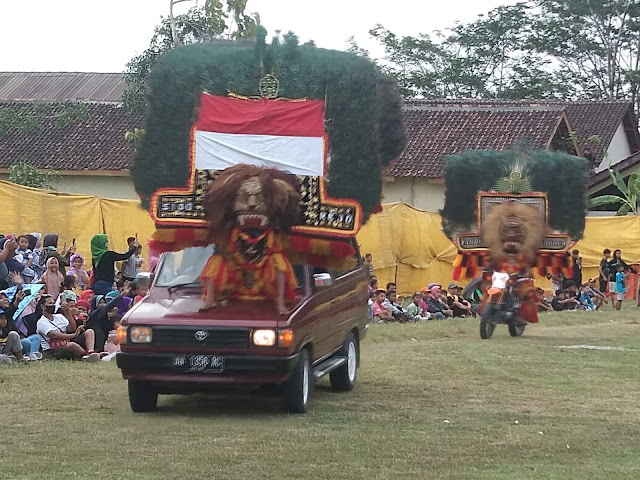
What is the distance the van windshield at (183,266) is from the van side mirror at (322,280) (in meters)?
1.04

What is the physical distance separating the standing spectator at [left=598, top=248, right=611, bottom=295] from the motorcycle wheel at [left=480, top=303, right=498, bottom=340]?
1000 cm

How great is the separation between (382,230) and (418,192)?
39.7 ft

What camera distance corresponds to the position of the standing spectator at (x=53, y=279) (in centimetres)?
1525

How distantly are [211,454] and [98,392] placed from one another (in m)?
3.57

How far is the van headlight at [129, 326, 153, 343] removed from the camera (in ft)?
33.3

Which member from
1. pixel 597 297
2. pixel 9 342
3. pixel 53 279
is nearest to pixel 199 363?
pixel 9 342

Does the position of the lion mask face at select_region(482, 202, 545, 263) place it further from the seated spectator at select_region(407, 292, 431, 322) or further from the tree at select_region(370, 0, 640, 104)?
the tree at select_region(370, 0, 640, 104)

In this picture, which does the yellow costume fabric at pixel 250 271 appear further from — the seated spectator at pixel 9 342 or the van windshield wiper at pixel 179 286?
the seated spectator at pixel 9 342

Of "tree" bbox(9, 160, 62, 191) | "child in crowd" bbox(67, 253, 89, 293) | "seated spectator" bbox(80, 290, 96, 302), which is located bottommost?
"seated spectator" bbox(80, 290, 96, 302)

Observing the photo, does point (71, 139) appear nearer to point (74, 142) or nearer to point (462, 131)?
point (74, 142)

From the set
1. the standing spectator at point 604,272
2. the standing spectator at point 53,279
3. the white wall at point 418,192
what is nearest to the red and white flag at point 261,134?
the standing spectator at point 53,279

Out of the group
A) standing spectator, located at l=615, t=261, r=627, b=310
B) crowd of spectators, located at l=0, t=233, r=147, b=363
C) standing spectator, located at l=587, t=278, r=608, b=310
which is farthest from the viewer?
standing spectator, located at l=587, t=278, r=608, b=310

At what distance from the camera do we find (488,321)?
18.2 meters

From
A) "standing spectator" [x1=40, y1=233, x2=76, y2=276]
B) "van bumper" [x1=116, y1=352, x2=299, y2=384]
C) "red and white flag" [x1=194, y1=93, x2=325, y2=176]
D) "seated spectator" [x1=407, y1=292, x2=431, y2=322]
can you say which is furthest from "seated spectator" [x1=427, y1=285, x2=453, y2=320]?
"van bumper" [x1=116, y1=352, x2=299, y2=384]
